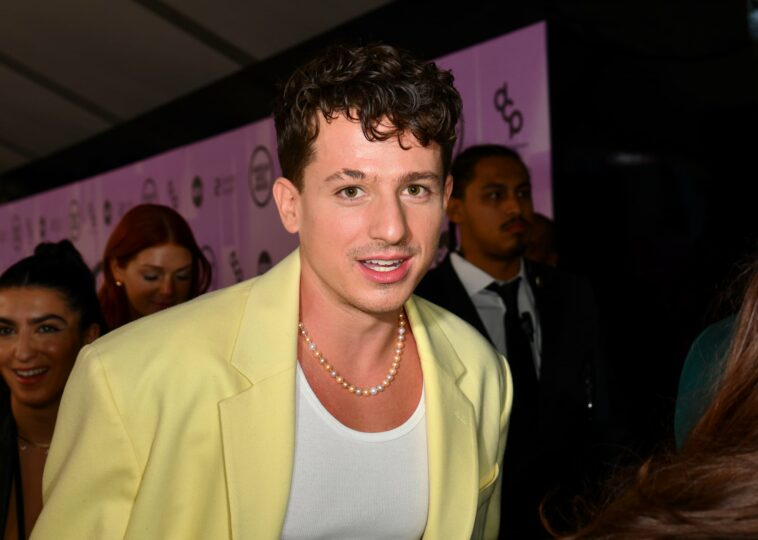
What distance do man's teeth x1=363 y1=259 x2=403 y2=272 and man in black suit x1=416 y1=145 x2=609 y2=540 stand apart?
1332 mm

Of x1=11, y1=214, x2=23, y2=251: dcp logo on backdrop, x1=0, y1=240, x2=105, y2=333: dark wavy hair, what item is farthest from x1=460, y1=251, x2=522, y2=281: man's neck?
x1=11, y1=214, x2=23, y2=251: dcp logo on backdrop

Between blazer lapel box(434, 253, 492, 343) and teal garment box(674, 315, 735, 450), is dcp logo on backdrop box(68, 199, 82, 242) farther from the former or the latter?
teal garment box(674, 315, 735, 450)

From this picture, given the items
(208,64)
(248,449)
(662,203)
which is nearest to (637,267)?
(662,203)

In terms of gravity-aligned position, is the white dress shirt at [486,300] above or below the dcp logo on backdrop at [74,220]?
below

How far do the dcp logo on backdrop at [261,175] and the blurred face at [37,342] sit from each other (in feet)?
11.1

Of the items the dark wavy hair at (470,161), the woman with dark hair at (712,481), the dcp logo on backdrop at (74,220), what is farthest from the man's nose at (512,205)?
the dcp logo on backdrop at (74,220)

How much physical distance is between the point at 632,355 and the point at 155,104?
422 cm

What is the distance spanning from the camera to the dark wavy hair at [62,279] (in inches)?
104

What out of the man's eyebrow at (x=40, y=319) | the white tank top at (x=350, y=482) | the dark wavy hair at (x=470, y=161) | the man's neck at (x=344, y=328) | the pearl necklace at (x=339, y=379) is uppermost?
the dark wavy hair at (x=470, y=161)

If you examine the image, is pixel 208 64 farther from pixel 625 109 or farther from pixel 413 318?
pixel 413 318

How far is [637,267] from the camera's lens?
12.6 feet

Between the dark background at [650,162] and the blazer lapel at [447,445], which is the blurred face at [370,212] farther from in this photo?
the dark background at [650,162]

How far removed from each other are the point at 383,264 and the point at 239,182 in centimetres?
489

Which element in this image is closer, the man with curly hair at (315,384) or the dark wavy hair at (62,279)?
the man with curly hair at (315,384)
